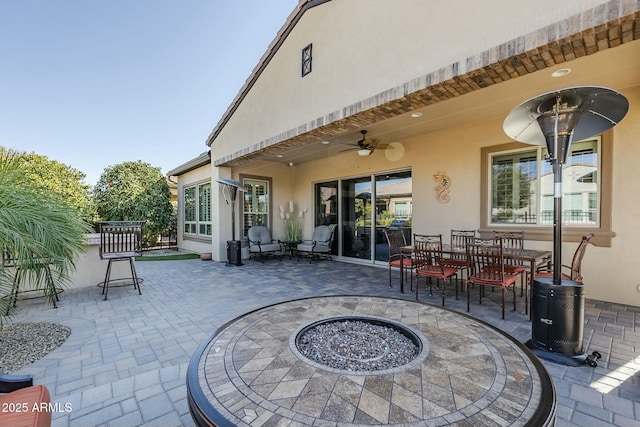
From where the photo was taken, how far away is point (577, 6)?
2.16 m

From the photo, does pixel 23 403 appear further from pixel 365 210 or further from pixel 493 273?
pixel 365 210

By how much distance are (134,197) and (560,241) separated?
12.0 m

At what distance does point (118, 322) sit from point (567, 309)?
4.90 metres

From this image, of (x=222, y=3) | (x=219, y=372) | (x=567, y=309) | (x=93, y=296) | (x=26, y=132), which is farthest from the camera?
(x=26, y=132)

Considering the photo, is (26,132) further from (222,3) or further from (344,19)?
(344,19)

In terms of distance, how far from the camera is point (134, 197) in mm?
10227

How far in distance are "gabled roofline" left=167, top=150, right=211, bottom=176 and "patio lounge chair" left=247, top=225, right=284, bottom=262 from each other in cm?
255

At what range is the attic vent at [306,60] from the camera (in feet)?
16.2

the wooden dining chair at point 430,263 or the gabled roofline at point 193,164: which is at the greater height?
the gabled roofline at point 193,164

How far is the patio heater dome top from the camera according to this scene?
234 cm

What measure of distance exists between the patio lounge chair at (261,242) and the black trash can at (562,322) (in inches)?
246

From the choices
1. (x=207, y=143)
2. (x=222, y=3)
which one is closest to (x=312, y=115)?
(x=207, y=143)

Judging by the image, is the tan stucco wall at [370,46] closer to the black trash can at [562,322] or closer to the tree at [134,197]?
the black trash can at [562,322]

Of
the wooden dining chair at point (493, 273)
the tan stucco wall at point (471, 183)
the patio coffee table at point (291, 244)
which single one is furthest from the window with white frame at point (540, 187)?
the patio coffee table at point (291, 244)
